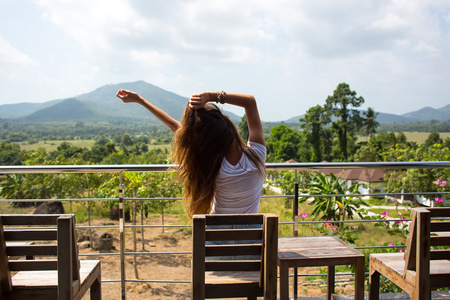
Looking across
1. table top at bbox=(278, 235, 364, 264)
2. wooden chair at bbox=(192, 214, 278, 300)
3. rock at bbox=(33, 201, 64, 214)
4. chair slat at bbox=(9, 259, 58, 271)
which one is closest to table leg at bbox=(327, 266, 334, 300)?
table top at bbox=(278, 235, 364, 264)

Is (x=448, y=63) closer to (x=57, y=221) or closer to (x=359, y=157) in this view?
(x=359, y=157)

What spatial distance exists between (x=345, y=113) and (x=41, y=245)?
78.1 meters

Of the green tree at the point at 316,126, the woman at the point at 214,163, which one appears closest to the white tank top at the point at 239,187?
the woman at the point at 214,163

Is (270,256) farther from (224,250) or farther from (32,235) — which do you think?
(32,235)

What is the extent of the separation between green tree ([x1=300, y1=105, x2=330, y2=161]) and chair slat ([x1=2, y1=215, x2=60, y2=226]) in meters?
77.4

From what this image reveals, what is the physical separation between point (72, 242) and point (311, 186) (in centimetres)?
650

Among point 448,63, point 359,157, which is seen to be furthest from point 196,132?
point 448,63

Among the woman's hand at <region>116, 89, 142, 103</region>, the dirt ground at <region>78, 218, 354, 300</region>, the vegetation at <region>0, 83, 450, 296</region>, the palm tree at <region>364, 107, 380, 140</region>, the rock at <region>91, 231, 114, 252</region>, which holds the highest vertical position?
the palm tree at <region>364, 107, 380, 140</region>

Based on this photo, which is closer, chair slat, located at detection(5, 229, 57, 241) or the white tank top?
chair slat, located at detection(5, 229, 57, 241)

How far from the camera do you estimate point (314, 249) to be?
1999 millimetres

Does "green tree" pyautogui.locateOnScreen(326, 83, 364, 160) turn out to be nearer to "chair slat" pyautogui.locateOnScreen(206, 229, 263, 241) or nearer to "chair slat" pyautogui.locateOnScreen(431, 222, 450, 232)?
"chair slat" pyautogui.locateOnScreen(431, 222, 450, 232)

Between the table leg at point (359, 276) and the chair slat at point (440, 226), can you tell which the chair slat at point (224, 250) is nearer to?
the table leg at point (359, 276)

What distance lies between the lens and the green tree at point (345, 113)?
73625 mm

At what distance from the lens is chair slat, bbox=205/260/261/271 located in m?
1.52
